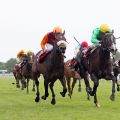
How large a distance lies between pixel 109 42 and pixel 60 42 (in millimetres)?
1540

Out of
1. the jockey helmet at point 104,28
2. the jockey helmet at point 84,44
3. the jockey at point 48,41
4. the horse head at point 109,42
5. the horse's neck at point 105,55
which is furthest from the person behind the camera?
the jockey helmet at point 84,44

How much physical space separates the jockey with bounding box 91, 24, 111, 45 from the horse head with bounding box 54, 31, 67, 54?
3.45ft

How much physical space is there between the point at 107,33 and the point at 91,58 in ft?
4.41

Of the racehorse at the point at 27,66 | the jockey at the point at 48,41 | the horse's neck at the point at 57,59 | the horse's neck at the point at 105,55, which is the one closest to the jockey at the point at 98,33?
the horse's neck at the point at 105,55

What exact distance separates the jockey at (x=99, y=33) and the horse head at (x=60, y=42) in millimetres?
Result: 1053

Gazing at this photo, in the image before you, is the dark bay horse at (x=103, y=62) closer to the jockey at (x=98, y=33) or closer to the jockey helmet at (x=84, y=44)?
the jockey at (x=98, y=33)

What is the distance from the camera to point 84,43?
68.2 ft

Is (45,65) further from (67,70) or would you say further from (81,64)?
(67,70)

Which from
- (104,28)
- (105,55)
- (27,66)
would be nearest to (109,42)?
(105,55)

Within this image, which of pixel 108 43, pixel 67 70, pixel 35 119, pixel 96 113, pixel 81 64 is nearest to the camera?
pixel 35 119

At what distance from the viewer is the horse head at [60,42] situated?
15878 mm

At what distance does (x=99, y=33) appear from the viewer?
17.0 meters

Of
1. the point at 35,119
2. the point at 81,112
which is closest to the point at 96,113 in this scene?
the point at 81,112

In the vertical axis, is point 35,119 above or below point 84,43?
below
